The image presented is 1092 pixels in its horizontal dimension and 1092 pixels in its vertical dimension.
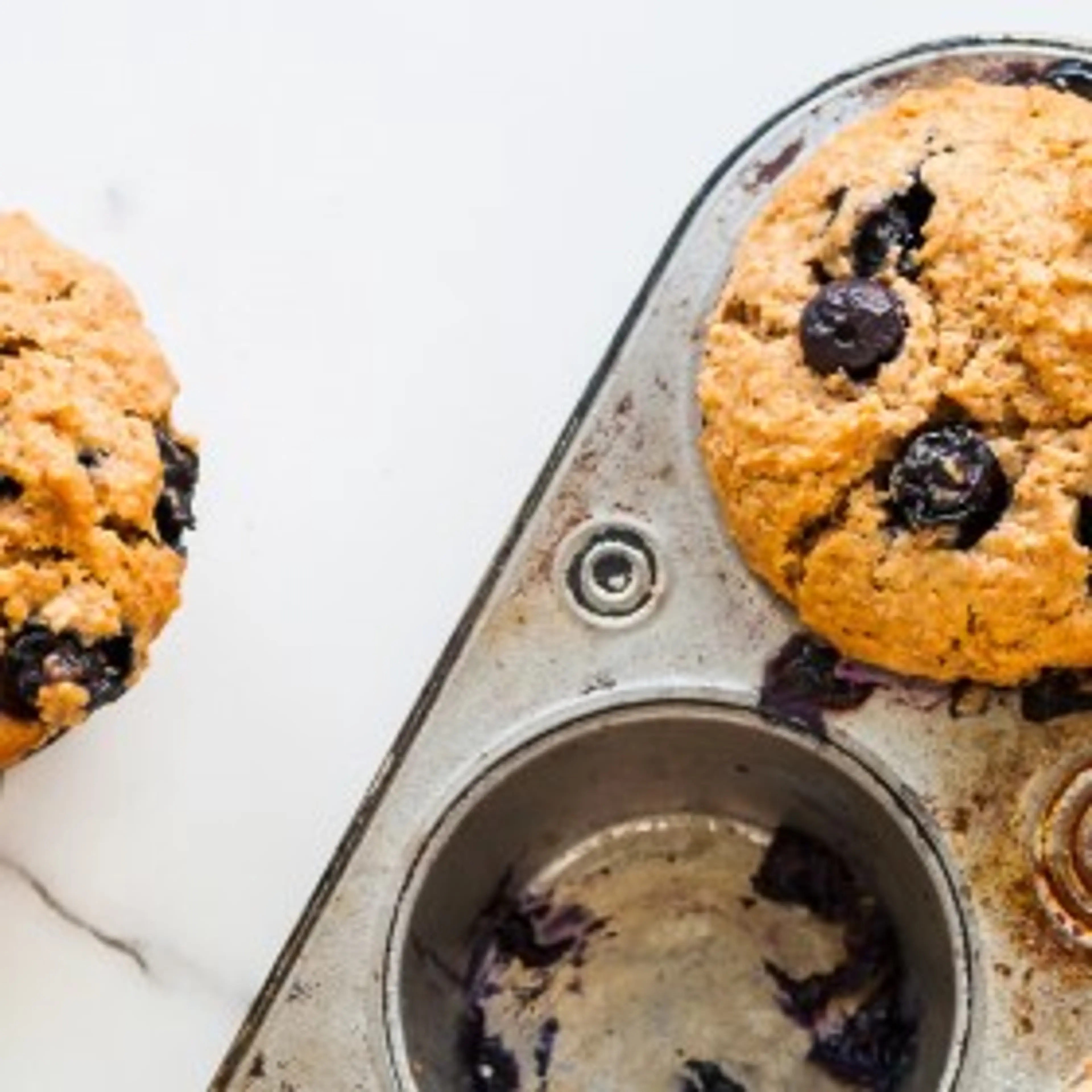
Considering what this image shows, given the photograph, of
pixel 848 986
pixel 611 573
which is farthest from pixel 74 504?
pixel 848 986

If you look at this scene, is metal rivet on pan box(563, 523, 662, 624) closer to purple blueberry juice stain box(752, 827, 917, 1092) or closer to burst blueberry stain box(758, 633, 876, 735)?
burst blueberry stain box(758, 633, 876, 735)

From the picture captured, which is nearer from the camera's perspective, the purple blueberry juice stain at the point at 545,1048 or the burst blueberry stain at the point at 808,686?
the burst blueberry stain at the point at 808,686

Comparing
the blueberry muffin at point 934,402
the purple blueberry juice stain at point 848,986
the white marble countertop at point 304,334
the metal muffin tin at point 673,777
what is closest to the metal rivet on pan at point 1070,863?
the metal muffin tin at point 673,777

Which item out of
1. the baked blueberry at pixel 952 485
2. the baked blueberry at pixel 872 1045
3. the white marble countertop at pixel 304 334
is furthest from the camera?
the white marble countertop at pixel 304 334

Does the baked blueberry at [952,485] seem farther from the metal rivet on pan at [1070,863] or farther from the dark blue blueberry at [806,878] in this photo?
the dark blue blueberry at [806,878]

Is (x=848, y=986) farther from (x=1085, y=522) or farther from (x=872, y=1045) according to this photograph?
(x=1085, y=522)

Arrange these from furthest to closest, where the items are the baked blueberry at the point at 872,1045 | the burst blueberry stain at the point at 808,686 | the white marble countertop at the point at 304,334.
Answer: the white marble countertop at the point at 304,334
the baked blueberry at the point at 872,1045
the burst blueberry stain at the point at 808,686
